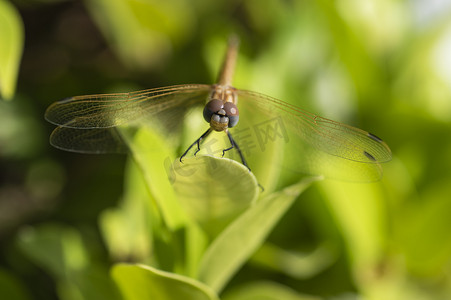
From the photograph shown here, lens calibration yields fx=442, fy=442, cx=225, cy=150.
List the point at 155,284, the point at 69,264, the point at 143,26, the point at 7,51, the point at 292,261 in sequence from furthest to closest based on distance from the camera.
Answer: the point at 143,26, the point at 292,261, the point at 69,264, the point at 7,51, the point at 155,284

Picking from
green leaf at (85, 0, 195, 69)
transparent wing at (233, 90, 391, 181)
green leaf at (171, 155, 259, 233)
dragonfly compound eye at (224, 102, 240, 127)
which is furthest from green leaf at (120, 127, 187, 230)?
green leaf at (85, 0, 195, 69)

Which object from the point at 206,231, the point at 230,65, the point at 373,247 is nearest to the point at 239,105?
the point at 230,65

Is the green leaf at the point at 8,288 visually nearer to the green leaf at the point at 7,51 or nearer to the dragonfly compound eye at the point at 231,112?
the green leaf at the point at 7,51

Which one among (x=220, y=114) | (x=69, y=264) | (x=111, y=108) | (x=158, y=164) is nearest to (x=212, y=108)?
(x=220, y=114)

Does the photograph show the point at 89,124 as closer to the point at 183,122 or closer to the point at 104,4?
the point at 183,122

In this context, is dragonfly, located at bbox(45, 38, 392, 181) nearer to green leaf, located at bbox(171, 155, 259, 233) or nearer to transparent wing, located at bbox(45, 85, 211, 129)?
transparent wing, located at bbox(45, 85, 211, 129)

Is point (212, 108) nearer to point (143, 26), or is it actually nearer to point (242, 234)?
point (242, 234)
